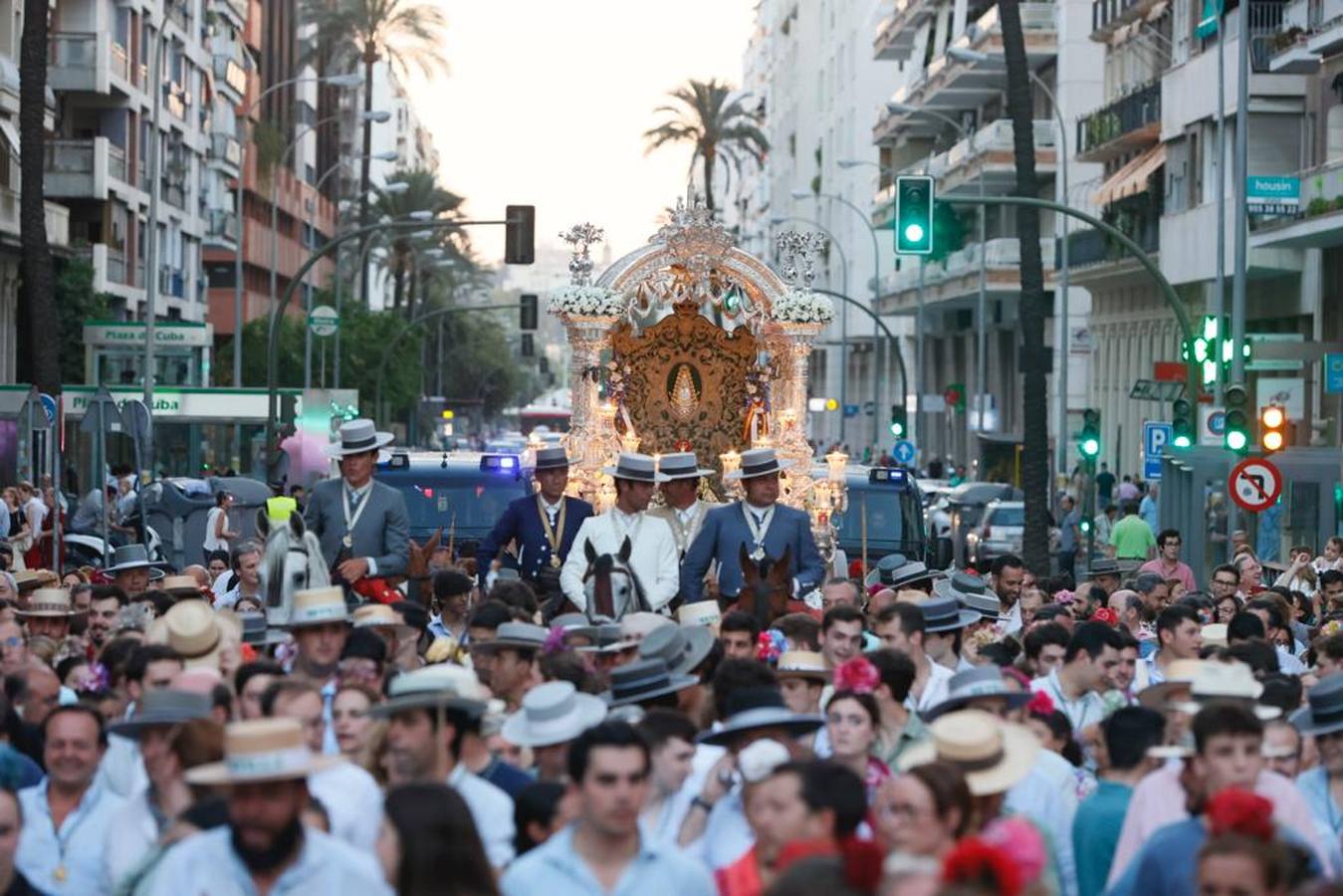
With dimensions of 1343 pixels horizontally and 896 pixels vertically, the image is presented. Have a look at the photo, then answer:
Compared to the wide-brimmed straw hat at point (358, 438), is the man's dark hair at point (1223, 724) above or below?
below

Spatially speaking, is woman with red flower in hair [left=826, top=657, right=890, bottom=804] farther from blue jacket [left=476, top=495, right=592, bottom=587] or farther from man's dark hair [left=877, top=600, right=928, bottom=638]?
blue jacket [left=476, top=495, right=592, bottom=587]

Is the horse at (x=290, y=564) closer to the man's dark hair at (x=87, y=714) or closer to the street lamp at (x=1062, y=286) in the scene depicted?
the man's dark hair at (x=87, y=714)

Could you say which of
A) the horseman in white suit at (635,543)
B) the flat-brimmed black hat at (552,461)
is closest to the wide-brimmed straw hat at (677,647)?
the horseman in white suit at (635,543)

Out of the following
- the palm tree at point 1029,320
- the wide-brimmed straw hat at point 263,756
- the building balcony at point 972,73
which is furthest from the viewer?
the building balcony at point 972,73

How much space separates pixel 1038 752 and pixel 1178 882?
1.86 m

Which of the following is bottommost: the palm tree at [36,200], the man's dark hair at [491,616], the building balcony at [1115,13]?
the man's dark hair at [491,616]

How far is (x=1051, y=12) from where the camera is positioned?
215ft

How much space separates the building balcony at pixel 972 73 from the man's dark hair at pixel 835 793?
50.9 metres

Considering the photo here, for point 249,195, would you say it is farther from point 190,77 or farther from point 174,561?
point 174,561

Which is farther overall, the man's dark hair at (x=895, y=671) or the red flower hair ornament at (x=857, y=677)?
the man's dark hair at (x=895, y=671)

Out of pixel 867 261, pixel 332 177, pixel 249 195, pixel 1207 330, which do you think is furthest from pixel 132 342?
pixel 332 177

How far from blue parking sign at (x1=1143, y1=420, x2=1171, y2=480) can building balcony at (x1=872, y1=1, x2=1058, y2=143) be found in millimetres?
21009

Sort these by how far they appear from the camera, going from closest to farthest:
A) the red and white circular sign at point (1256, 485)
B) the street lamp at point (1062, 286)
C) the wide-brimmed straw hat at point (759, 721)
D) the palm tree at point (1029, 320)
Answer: the wide-brimmed straw hat at point (759, 721) → the red and white circular sign at point (1256, 485) → the palm tree at point (1029, 320) → the street lamp at point (1062, 286)

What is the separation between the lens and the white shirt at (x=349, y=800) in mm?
8469
